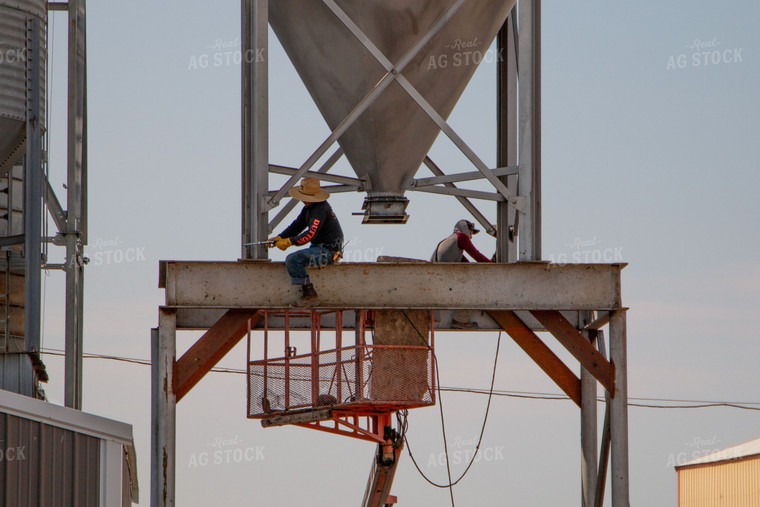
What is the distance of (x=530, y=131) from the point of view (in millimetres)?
14070

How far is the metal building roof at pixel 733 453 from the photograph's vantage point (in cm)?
3127

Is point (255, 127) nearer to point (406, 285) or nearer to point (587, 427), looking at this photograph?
point (406, 285)

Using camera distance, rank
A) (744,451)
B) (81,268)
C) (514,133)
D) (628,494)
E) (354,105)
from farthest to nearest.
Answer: (744,451) < (81,268) < (514,133) < (354,105) < (628,494)

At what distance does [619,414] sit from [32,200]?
9165mm

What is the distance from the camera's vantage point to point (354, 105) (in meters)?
15.4

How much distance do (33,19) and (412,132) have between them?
22.8ft

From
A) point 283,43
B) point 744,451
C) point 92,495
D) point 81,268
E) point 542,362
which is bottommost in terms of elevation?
point 744,451

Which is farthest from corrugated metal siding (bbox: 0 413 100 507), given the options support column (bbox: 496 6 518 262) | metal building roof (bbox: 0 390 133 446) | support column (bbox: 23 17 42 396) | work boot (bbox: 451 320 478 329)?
support column (bbox: 496 6 518 262)

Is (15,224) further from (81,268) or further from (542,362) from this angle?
(542,362)

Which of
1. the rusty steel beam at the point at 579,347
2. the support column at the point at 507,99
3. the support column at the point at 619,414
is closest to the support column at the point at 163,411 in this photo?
the rusty steel beam at the point at 579,347

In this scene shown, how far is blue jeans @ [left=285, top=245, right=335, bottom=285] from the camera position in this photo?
13.5 metres

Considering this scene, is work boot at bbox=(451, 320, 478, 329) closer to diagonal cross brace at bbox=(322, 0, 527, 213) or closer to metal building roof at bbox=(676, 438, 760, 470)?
diagonal cross brace at bbox=(322, 0, 527, 213)

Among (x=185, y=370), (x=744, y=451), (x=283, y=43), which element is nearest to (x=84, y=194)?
(x=283, y=43)

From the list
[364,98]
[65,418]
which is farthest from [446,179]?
[65,418]
